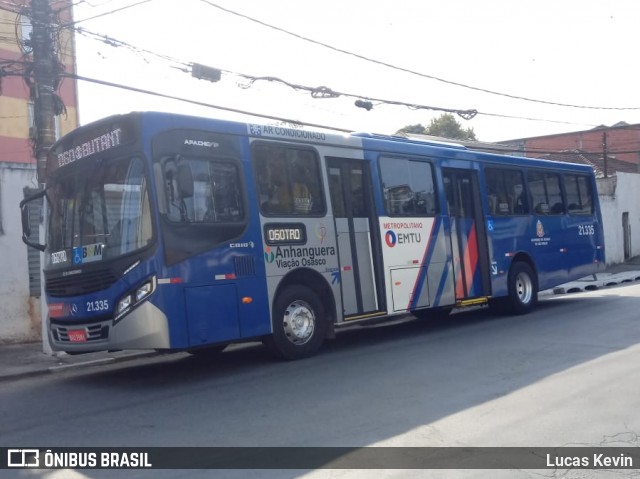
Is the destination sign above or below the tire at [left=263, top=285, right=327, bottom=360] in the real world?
above

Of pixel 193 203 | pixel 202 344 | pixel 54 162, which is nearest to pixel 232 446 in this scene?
pixel 202 344

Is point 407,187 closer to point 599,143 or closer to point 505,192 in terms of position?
point 505,192

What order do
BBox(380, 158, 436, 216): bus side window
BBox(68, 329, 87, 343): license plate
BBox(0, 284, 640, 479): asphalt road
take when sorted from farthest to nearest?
1. BBox(380, 158, 436, 216): bus side window
2. BBox(68, 329, 87, 343): license plate
3. BBox(0, 284, 640, 479): asphalt road

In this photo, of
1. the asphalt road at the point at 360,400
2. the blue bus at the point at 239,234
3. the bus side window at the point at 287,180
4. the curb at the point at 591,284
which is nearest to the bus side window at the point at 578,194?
the blue bus at the point at 239,234

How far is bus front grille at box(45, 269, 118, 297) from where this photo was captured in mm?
8773

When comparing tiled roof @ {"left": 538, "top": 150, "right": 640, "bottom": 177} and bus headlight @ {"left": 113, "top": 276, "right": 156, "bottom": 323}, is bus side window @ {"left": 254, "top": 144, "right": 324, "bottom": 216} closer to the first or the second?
bus headlight @ {"left": 113, "top": 276, "right": 156, "bottom": 323}

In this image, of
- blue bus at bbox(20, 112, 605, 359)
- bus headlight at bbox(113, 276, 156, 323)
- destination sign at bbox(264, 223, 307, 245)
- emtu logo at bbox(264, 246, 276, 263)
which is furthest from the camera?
destination sign at bbox(264, 223, 307, 245)

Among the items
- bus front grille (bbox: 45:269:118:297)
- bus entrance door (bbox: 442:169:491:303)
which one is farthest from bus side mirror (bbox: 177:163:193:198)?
bus entrance door (bbox: 442:169:491:303)

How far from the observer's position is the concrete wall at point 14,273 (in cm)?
1401

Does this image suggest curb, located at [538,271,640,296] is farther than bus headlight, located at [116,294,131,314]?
Yes

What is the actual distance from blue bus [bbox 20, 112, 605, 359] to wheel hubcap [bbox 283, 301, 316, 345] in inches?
0.9

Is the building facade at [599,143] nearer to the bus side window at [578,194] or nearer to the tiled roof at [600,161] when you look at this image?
the tiled roof at [600,161]

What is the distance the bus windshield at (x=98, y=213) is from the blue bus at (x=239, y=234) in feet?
0.07

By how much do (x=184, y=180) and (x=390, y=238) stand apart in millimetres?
4393
